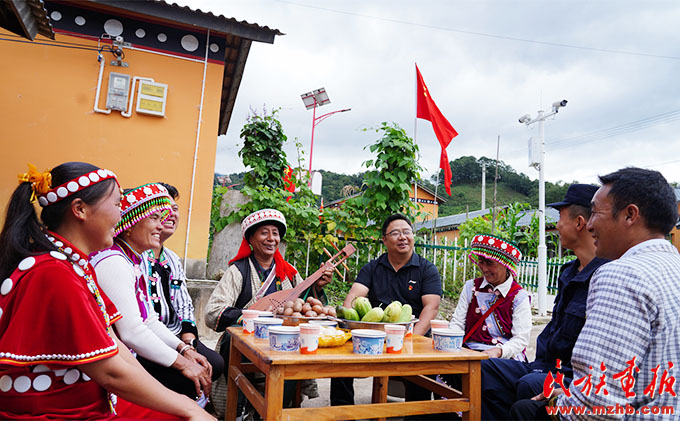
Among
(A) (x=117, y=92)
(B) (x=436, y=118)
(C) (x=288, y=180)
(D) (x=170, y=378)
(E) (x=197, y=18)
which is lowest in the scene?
A: (D) (x=170, y=378)

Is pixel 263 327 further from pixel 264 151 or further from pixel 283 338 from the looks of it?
pixel 264 151

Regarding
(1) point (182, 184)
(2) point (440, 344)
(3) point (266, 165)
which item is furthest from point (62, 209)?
(3) point (266, 165)

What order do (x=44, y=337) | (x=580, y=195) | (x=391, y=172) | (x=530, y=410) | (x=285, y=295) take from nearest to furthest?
1. (x=44, y=337)
2. (x=530, y=410)
3. (x=580, y=195)
4. (x=285, y=295)
5. (x=391, y=172)

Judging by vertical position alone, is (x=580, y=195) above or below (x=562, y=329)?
above

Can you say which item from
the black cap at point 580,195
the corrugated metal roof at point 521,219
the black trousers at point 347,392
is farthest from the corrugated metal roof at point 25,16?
the corrugated metal roof at point 521,219

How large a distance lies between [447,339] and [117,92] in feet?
19.0

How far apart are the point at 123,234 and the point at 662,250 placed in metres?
2.73

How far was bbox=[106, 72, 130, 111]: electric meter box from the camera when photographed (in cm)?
599

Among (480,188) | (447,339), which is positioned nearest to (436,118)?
(447,339)

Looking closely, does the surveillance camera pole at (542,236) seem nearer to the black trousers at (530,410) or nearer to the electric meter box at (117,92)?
the black trousers at (530,410)

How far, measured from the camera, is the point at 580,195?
2.59 meters

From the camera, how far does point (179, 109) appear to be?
20.8ft

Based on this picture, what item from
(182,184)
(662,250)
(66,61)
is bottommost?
(662,250)

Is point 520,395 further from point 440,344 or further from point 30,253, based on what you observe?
point 30,253
